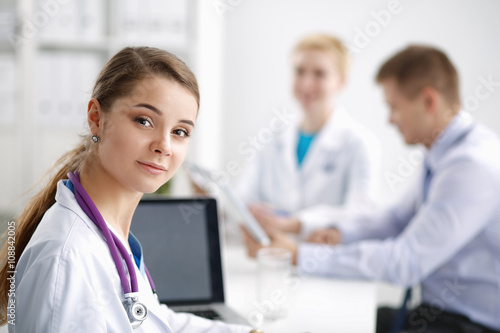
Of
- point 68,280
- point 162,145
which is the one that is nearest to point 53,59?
point 162,145

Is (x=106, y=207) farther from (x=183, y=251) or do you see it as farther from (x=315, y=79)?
(x=315, y=79)

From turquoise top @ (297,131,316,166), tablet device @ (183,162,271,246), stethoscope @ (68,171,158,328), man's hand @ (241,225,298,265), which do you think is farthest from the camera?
turquoise top @ (297,131,316,166)

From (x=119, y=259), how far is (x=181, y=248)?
23.1 inches

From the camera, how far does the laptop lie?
1342 mm

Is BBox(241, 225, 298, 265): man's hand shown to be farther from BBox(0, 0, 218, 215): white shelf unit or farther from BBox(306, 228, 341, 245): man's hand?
BBox(0, 0, 218, 215): white shelf unit

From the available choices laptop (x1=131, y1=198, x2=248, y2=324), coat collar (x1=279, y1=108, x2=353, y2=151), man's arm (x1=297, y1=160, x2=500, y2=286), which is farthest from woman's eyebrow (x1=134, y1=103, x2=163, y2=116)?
coat collar (x1=279, y1=108, x2=353, y2=151)

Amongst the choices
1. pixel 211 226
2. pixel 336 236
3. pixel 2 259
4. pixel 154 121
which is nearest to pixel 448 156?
pixel 336 236

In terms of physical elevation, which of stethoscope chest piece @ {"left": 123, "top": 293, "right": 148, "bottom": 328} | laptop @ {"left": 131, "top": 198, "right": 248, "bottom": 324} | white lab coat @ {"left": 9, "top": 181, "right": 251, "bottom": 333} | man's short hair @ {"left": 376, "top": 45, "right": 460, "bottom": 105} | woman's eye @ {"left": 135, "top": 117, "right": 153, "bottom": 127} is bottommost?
laptop @ {"left": 131, "top": 198, "right": 248, "bottom": 324}

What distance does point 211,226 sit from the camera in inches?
55.9

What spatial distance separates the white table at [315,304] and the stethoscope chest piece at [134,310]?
0.56 m

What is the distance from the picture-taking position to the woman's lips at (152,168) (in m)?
0.80

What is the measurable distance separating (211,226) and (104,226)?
64cm

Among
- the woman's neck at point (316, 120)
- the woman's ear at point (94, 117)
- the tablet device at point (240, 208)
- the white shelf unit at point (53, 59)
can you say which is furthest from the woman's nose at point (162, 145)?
the white shelf unit at point (53, 59)
